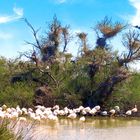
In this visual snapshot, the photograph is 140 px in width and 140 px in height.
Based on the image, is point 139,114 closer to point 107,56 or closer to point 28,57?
point 107,56

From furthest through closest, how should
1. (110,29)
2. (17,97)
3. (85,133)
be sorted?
(110,29), (17,97), (85,133)

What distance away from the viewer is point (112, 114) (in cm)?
3028

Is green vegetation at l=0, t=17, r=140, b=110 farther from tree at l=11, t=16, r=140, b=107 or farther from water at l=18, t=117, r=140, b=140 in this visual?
water at l=18, t=117, r=140, b=140

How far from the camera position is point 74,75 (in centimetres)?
3450

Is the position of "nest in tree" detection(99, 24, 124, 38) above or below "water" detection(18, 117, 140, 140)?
above

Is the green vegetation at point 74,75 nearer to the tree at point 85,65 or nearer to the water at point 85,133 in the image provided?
the tree at point 85,65

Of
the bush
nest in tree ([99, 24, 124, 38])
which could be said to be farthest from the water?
nest in tree ([99, 24, 124, 38])

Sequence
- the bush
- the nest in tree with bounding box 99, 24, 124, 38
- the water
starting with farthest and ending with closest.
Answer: the nest in tree with bounding box 99, 24, 124, 38, the bush, the water

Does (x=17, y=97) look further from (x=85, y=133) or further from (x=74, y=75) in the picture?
(x=85, y=133)

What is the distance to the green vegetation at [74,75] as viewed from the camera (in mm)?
32500

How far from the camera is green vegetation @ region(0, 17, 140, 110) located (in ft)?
107

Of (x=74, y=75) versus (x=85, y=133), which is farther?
(x=74, y=75)

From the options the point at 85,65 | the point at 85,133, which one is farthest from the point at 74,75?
the point at 85,133

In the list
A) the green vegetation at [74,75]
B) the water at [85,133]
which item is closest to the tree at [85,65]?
the green vegetation at [74,75]
